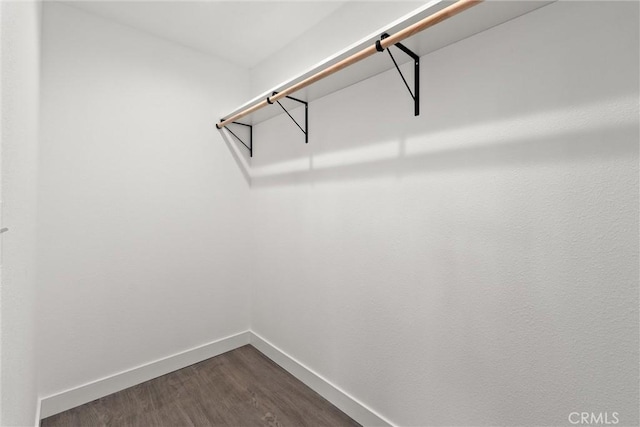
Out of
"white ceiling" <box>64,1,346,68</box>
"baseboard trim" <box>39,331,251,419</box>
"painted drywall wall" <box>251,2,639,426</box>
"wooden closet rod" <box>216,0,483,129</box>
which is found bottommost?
"baseboard trim" <box>39,331,251,419</box>

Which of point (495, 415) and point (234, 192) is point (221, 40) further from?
point (495, 415)

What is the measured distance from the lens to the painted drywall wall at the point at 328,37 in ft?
5.23

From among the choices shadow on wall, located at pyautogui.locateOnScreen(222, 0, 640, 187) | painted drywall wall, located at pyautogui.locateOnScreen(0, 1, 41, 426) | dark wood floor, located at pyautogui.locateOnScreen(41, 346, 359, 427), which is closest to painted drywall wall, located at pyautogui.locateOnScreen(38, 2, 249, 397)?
dark wood floor, located at pyautogui.locateOnScreen(41, 346, 359, 427)

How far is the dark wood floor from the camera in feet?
5.58

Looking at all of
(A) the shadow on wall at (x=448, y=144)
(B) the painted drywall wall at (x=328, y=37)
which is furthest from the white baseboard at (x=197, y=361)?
(B) the painted drywall wall at (x=328, y=37)

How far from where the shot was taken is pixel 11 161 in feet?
2.60

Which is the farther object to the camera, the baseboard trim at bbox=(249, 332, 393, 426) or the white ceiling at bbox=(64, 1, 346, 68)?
the white ceiling at bbox=(64, 1, 346, 68)

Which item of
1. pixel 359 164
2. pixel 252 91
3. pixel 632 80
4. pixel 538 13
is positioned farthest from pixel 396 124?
pixel 252 91

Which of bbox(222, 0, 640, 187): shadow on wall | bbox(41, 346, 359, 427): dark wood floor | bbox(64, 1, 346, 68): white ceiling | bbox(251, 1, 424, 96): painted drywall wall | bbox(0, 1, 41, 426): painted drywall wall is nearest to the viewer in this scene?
bbox(0, 1, 41, 426): painted drywall wall

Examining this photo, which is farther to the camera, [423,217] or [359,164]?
[359,164]

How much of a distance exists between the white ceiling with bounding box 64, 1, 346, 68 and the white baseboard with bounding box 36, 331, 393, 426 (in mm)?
2417

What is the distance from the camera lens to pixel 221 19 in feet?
6.49

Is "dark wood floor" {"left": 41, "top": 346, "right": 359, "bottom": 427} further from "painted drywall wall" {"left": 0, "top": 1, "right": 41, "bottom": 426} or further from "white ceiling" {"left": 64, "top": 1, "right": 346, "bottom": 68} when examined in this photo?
"white ceiling" {"left": 64, "top": 1, "right": 346, "bottom": 68}

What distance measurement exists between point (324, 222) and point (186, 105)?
1.45m
